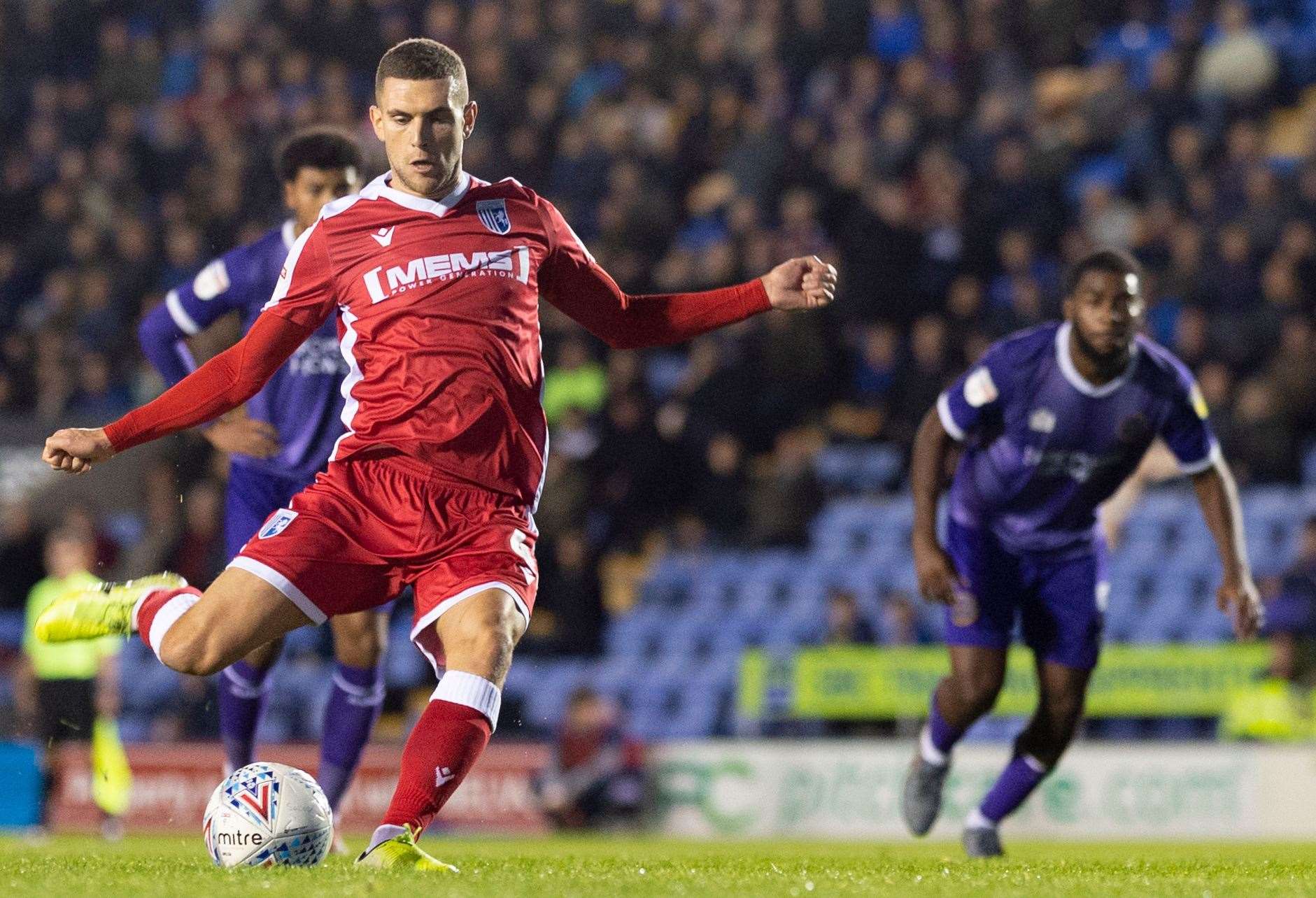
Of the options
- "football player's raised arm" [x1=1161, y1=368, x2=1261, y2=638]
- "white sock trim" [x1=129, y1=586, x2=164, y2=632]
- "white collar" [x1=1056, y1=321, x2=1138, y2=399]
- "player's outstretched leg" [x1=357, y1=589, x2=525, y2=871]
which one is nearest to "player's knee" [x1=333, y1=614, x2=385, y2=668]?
"white sock trim" [x1=129, y1=586, x2=164, y2=632]

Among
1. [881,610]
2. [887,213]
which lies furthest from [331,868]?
[887,213]

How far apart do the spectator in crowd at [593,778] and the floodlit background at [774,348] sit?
0.07 m

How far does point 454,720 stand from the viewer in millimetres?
5438

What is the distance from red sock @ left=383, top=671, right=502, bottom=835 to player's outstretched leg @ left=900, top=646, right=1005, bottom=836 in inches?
119

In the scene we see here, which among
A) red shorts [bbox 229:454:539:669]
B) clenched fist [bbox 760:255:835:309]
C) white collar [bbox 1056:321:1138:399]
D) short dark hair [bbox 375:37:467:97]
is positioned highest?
short dark hair [bbox 375:37:467:97]

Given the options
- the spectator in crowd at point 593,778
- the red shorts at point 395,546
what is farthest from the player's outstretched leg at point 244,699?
the spectator in crowd at point 593,778

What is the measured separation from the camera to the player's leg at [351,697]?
24.7 ft

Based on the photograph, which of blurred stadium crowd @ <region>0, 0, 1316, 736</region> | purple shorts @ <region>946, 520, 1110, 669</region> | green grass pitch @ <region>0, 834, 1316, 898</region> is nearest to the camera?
green grass pitch @ <region>0, 834, 1316, 898</region>

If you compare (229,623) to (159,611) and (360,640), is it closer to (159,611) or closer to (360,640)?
(159,611)

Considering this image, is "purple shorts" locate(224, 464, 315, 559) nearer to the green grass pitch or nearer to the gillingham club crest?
the green grass pitch

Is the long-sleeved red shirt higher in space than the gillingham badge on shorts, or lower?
higher

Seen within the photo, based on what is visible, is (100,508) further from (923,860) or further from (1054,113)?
(923,860)

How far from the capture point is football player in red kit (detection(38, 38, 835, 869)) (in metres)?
5.62

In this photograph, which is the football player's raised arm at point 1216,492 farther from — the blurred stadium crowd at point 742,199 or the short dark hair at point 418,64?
the blurred stadium crowd at point 742,199
